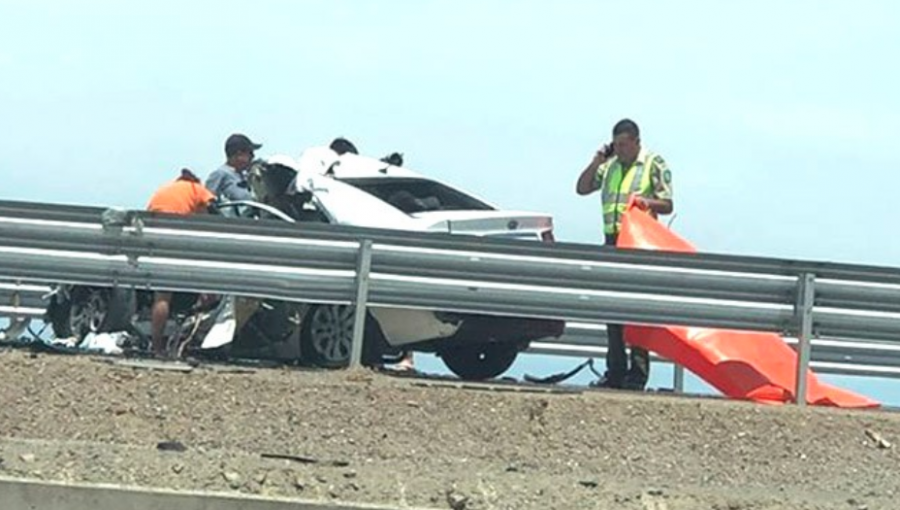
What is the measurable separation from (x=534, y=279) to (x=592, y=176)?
205cm

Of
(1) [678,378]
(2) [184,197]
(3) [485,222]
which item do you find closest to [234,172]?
(2) [184,197]

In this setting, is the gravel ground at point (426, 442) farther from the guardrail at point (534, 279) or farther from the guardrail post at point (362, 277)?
the guardrail at point (534, 279)

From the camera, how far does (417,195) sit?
1404cm

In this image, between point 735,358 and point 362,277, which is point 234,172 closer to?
point 362,277

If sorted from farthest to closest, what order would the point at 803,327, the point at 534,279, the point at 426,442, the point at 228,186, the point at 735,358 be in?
the point at 228,186
the point at 735,358
the point at 534,279
the point at 803,327
the point at 426,442

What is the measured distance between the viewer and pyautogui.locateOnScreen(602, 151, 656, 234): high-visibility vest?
12781mm

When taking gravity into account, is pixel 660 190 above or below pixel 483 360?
above

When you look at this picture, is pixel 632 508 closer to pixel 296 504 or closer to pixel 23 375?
pixel 296 504

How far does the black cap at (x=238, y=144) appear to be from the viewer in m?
14.4

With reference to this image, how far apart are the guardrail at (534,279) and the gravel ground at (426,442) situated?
827 millimetres

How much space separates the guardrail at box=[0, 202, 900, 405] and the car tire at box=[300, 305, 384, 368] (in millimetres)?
810

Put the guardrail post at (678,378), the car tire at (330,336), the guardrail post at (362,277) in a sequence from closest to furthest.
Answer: the guardrail post at (362,277), the car tire at (330,336), the guardrail post at (678,378)

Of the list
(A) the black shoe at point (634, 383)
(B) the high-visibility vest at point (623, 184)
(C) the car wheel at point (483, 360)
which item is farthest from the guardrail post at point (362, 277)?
(C) the car wheel at point (483, 360)

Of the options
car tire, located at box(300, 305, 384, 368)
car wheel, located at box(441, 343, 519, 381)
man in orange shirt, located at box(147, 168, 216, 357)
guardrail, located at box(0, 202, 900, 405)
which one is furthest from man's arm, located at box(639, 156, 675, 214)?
man in orange shirt, located at box(147, 168, 216, 357)
